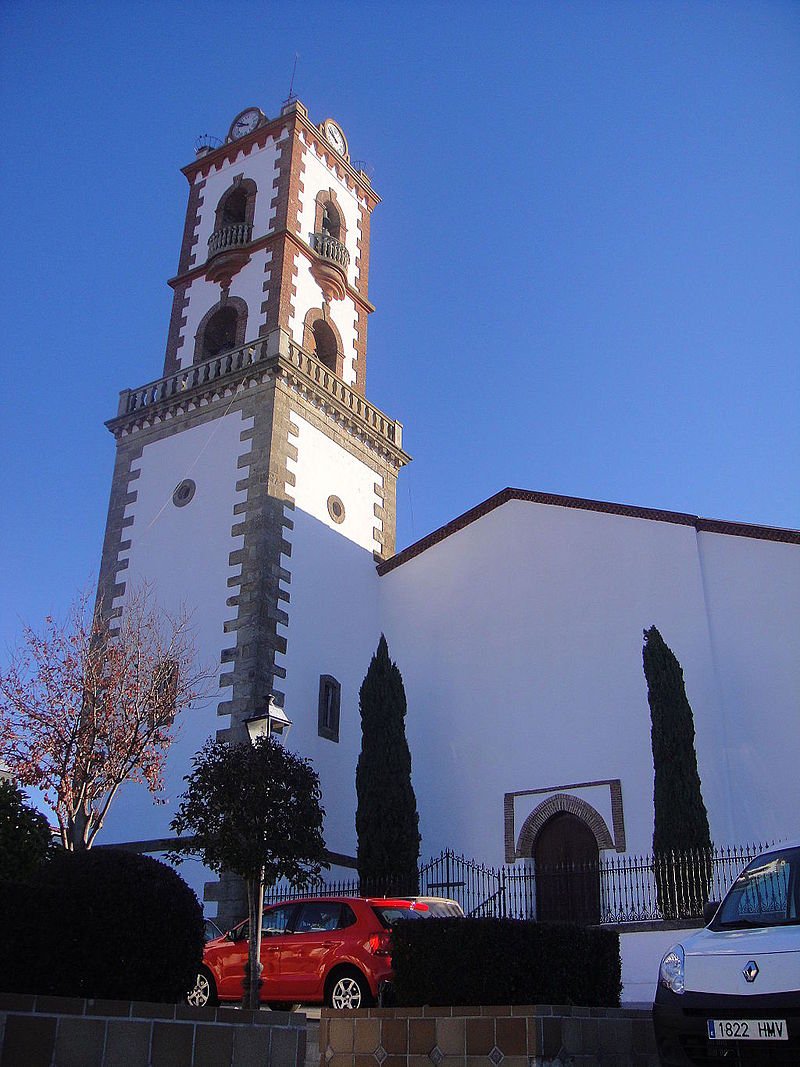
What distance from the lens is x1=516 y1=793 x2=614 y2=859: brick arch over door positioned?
18906mm

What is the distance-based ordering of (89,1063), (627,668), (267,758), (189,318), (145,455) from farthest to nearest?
(189,318) → (145,455) → (627,668) → (267,758) → (89,1063)

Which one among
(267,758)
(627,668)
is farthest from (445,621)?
(267,758)

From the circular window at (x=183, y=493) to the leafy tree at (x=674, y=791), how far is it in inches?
406

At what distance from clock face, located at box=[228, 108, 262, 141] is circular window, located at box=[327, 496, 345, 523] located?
11894 millimetres

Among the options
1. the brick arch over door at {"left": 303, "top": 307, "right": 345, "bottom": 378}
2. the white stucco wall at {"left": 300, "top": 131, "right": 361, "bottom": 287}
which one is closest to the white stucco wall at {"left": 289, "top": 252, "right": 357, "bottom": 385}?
the brick arch over door at {"left": 303, "top": 307, "right": 345, "bottom": 378}

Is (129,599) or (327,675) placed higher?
(129,599)

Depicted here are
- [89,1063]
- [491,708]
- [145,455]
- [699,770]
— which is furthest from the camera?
[145,455]

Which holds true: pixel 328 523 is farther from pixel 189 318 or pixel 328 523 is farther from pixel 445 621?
pixel 189 318

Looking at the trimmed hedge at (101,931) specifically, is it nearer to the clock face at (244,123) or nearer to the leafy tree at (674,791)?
the leafy tree at (674,791)

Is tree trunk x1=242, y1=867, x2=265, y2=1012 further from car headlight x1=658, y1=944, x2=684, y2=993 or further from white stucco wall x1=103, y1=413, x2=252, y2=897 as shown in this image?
white stucco wall x1=103, y1=413, x2=252, y2=897

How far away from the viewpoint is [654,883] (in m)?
17.0

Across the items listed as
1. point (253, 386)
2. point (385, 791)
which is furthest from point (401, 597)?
point (253, 386)

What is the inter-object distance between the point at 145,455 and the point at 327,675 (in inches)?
279

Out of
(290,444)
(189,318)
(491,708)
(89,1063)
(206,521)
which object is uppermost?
(189,318)
